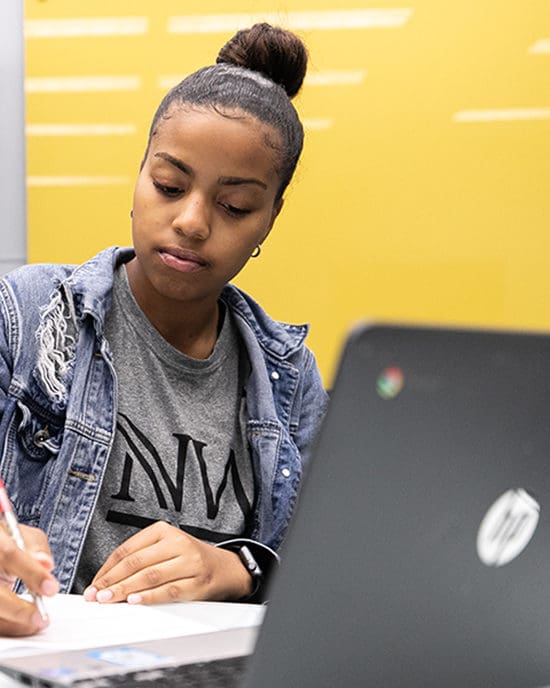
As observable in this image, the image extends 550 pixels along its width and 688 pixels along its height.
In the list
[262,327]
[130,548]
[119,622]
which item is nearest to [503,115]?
[262,327]

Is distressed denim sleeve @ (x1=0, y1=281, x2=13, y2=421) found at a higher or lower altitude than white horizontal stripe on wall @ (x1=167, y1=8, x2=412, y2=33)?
lower

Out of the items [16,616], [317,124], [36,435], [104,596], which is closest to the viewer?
[16,616]

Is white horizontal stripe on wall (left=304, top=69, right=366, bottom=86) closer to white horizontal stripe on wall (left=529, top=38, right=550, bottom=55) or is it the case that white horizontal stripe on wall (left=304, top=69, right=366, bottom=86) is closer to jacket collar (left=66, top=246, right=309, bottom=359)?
white horizontal stripe on wall (left=529, top=38, right=550, bottom=55)

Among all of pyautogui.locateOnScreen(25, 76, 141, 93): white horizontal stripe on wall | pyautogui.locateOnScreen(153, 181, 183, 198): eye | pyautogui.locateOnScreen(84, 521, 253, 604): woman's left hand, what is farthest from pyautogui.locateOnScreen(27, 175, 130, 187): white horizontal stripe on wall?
pyautogui.locateOnScreen(84, 521, 253, 604): woman's left hand

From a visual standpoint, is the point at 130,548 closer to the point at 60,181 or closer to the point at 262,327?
the point at 262,327

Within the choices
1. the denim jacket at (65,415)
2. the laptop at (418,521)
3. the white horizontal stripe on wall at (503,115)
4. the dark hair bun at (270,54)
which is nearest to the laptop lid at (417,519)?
the laptop at (418,521)

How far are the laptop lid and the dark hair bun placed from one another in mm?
1050

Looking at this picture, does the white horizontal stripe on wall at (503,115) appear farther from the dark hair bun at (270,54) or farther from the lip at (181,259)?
the lip at (181,259)

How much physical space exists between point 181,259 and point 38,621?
2.00ft

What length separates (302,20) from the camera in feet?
6.64

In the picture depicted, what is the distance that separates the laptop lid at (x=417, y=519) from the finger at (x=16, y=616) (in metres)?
0.32

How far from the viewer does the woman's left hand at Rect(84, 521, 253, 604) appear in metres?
1.01

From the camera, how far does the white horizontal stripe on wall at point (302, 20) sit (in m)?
1.97

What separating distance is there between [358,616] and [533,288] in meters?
1.44
